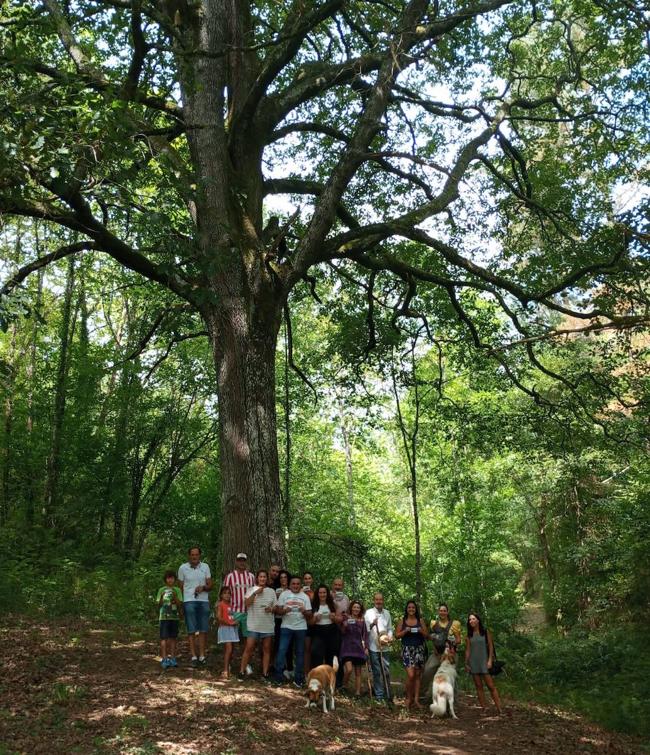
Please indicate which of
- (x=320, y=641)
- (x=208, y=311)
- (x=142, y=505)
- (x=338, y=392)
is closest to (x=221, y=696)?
(x=320, y=641)

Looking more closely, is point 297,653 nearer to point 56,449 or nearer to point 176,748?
point 176,748

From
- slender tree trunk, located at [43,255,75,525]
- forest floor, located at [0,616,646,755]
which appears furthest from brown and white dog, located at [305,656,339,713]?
slender tree trunk, located at [43,255,75,525]

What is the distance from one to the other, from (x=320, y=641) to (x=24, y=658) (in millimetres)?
3710

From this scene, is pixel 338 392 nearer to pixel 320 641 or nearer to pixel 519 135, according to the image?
pixel 519 135

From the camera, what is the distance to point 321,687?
7359 millimetres

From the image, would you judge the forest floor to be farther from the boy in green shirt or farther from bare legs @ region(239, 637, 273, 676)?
bare legs @ region(239, 637, 273, 676)

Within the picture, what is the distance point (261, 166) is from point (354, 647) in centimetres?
769

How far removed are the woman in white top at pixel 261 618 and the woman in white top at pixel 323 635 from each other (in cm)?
66

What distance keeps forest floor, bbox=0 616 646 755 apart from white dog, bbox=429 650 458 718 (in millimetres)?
194

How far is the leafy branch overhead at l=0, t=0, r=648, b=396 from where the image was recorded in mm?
6484

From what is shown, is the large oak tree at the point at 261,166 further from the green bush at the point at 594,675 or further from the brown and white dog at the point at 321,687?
the green bush at the point at 594,675

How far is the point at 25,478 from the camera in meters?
15.9

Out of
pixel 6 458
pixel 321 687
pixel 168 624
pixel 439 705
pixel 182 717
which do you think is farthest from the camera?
pixel 6 458

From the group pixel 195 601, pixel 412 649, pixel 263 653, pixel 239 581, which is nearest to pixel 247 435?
pixel 239 581
